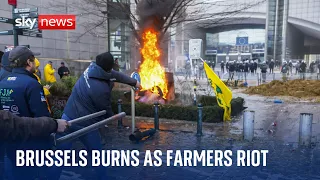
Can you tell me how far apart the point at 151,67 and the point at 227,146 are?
5.40 m

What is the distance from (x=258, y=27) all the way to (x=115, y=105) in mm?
62148

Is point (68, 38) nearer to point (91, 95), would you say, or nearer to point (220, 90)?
point (220, 90)

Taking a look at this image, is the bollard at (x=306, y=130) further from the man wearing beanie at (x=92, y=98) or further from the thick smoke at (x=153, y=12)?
the thick smoke at (x=153, y=12)

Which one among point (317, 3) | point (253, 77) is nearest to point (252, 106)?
point (253, 77)

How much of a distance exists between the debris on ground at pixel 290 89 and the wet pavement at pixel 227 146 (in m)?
5.13

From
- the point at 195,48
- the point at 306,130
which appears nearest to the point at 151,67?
the point at 195,48

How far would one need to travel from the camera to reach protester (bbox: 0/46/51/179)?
9.70 feet

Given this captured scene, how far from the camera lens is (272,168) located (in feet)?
16.5

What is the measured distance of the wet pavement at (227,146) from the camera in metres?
4.71

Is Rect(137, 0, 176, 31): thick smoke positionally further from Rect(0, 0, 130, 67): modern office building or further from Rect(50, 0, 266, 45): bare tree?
Rect(0, 0, 130, 67): modern office building

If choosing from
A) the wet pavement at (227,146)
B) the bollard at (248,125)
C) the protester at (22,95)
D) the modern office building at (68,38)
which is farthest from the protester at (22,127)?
the modern office building at (68,38)

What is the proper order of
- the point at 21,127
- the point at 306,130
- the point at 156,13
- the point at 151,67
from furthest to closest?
the point at 151,67
the point at 156,13
the point at 306,130
the point at 21,127

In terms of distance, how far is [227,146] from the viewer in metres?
6.38

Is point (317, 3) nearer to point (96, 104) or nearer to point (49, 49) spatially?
point (49, 49)
